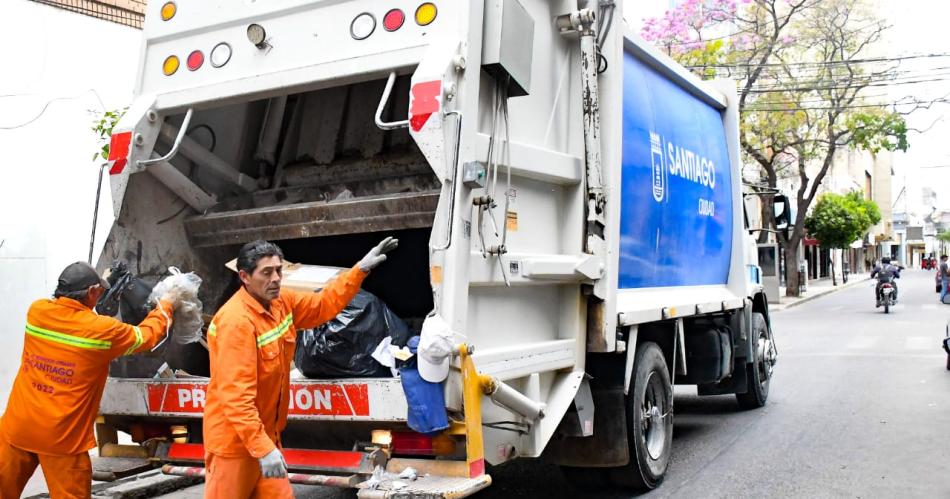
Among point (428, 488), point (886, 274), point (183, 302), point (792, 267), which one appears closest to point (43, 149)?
point (183, 302)

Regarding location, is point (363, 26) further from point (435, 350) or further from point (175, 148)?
point (435, 350)

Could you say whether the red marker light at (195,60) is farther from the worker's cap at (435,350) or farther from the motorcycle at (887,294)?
the motorcycle at (887,294)

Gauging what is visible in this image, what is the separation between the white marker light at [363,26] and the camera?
4.01 metres

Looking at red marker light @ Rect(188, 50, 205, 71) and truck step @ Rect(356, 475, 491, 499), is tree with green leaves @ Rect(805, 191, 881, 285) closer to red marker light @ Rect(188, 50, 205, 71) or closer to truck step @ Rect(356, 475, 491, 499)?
red marker light @ Rect(188, 50, 205, 71)

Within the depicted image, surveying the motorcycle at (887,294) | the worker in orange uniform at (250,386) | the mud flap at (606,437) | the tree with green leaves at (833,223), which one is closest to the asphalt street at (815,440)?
the mud flap at (606,437)

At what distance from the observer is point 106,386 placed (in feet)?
14.4

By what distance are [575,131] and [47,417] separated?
2818 millimetres

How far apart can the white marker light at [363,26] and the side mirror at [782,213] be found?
6458 mm

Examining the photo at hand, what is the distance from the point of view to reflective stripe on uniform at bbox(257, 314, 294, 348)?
3404 mm

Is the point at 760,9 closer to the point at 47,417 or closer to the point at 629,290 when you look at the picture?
the point at 629,290

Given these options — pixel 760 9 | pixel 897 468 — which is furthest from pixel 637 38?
pixel 760 9

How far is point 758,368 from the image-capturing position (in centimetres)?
852

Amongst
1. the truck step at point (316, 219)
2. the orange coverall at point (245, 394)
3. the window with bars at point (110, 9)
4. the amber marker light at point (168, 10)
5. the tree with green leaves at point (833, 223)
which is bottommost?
the orange coverall at point (245, 394)

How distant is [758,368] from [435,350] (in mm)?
5878
